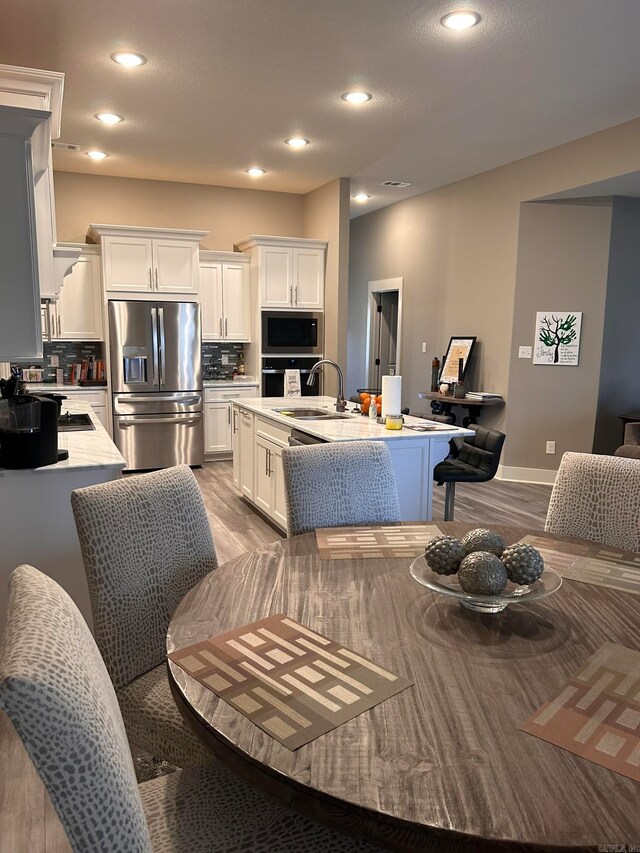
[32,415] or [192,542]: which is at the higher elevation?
[32,415]

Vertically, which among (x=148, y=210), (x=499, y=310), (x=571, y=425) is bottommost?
(x=571, y=425)

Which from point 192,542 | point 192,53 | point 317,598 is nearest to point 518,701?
point 317,598

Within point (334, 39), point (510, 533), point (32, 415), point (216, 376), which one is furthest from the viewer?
point (216, 376)

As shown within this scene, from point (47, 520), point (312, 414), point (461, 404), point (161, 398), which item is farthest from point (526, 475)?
point (47, 520)

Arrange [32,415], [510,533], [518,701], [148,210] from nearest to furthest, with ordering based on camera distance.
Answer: [518,701] < [510,533] < [32,415] < [148,210]

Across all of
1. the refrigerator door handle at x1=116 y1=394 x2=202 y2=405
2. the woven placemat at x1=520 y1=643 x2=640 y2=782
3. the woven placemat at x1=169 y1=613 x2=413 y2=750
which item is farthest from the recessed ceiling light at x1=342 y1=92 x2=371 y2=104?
the woven placemat at x1=520 y1=643 x2=640 y2=782

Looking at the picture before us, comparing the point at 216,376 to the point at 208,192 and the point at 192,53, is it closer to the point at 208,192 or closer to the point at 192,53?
the point at 208,192

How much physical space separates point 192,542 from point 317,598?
51cm

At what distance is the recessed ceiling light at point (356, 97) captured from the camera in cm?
403

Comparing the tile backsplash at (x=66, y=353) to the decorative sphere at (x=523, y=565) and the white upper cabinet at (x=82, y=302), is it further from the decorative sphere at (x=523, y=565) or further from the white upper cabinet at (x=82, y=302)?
the decorative sphere at (x=523, y=565)

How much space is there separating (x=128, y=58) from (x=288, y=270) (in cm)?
297

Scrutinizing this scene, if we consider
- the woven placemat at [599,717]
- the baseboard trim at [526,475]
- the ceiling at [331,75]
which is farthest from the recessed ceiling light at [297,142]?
the woven placemat at [599,717]

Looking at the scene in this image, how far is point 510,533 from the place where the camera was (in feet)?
6.18

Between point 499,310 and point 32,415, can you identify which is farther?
point 499,310
